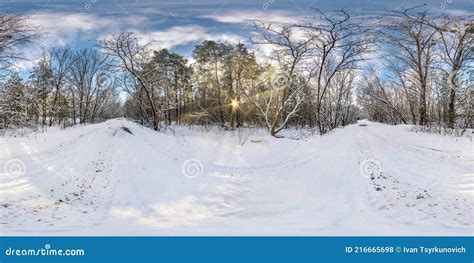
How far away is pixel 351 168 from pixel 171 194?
5.90m

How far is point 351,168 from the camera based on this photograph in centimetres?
1215

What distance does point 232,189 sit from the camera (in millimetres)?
10773

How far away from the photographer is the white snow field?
22.6 ft

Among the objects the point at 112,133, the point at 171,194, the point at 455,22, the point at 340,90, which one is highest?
the point at 455,22

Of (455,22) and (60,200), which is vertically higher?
(455,22)

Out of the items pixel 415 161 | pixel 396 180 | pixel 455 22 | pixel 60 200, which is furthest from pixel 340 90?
pixel 60 200

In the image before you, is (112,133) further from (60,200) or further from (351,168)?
(351,168)

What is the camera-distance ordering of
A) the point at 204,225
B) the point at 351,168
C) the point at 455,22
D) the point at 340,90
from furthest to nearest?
the point at 340,90, the point at 455,22, the point at 351,168, the point at 204,225

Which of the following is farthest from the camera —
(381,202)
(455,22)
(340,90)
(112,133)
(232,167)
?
(340,90)

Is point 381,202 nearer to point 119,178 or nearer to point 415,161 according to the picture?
point 415,161

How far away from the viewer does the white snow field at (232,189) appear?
6.90 metres

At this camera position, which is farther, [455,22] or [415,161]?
[455,22]

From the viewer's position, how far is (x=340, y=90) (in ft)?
132

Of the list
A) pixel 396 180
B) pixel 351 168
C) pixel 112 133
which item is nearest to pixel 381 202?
pixel 396 180
